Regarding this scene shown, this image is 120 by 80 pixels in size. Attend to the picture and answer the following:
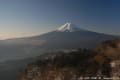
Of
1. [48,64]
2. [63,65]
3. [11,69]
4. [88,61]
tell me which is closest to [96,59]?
[88,61]

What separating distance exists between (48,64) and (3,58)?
1205 centimetres

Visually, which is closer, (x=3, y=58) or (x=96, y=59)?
(x=96, y=59)

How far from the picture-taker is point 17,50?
2945 cm

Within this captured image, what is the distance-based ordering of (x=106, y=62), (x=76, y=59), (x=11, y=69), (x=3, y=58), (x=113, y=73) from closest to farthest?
(x=113, y=73), (x=106, y=62), (x=76, y=59), (x=11, y=69), (x=3, y=58)

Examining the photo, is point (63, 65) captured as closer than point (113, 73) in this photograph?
No

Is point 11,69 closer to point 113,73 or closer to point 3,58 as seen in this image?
point 3,58

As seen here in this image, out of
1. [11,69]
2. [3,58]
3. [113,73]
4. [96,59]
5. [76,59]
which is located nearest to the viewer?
[113,73]

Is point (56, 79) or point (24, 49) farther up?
point (24, 49)

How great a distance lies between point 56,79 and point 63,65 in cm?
79

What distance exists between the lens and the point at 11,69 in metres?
25.3

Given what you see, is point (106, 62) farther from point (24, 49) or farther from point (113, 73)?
point (24, 49)

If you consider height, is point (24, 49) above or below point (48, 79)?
above

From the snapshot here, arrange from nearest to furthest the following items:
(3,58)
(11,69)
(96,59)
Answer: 1. (96,59)
2. (11,69)
3. (3,58)

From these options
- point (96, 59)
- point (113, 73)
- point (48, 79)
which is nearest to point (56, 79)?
point (48, 79)
